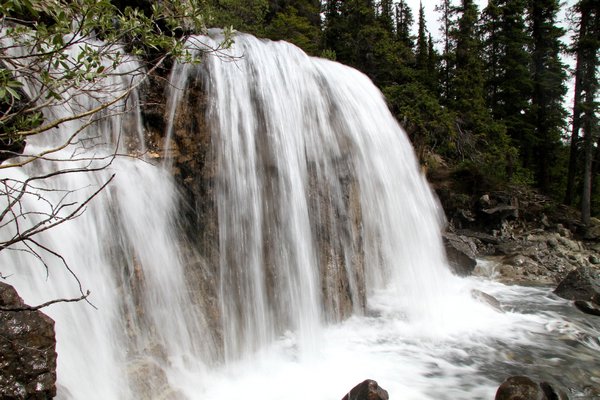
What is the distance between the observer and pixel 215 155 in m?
6.10

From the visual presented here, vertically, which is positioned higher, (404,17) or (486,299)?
(404,17)

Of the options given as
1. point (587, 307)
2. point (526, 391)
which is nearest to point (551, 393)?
point (526, 391)

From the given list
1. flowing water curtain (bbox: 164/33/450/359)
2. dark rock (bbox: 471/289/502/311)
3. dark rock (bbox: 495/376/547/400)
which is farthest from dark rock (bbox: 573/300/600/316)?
dark rock (bbox: 495/376/547/400)

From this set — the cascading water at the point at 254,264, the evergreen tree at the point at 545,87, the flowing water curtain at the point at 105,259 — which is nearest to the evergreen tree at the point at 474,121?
the evergreen tree at the point at 545,87

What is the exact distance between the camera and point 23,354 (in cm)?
281

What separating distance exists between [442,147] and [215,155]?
13715 millimetres

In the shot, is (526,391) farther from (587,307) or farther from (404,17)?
(404,17)

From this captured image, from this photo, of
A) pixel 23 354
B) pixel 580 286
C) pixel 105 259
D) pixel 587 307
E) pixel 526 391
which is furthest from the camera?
pixel 580 286

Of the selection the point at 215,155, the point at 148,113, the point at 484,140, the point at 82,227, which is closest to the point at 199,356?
the point at 82,227

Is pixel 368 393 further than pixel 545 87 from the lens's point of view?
No

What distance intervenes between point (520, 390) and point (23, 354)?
4.69 metres

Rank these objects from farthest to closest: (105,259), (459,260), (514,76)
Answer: (514,76) < (459,260) < (105,259)

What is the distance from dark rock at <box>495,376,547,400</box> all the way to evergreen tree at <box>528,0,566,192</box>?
21.6 m

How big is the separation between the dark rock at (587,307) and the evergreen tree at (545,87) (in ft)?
54.2
